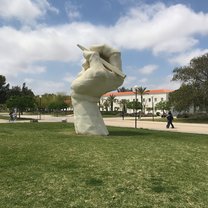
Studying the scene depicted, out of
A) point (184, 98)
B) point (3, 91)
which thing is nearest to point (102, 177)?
point (184, 98)

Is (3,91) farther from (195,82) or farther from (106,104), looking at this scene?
(195,82)

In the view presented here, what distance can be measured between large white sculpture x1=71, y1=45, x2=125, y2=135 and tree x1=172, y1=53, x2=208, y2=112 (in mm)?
30081

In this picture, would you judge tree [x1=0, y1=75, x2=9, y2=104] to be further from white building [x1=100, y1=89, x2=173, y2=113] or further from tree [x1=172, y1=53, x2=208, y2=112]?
tree [x1=172, y1=53, x2=208, y2=112]

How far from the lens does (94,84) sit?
1794 centimetres

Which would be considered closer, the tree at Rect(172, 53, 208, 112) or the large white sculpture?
the large white sculpture

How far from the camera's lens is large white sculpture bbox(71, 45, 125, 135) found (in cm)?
1784

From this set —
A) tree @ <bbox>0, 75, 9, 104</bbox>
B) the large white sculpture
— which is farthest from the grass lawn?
tree @ <bbox>0, 75, 9, 104</bbox>

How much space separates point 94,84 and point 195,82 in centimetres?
3310

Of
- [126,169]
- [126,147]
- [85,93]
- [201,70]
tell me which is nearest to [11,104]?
[201,70]

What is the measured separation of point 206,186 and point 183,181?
1.80 feet

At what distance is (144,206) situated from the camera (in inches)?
251

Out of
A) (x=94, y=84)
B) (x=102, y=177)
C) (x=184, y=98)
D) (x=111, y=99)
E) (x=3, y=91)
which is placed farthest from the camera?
(x=111, y=99)

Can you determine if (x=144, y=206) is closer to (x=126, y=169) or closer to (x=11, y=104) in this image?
(x=126, y=169)

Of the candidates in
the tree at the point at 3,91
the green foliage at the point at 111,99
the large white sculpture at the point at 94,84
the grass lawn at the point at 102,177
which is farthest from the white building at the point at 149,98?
the grass lawn at the point at 102,177
